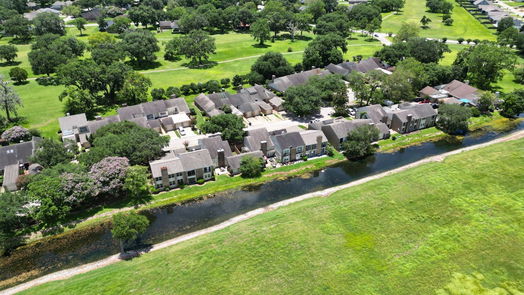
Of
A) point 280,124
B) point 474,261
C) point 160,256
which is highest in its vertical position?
point 280,124

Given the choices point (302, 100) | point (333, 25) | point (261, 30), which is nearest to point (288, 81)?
point (302, 100)

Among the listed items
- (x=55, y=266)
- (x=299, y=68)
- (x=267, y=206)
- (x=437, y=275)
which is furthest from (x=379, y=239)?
(x=299, y=68)

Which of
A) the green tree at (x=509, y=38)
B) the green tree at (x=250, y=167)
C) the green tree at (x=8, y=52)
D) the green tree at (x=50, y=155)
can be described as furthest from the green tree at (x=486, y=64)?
the green tree at (x=8, y=52)

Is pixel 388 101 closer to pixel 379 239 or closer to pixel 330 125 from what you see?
pixel 330 125

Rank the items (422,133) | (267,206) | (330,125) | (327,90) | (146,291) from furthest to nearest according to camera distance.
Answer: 1. (327,90)
2. (422,133)
3. (330,125)
4. (267,206)
5. (146,291)

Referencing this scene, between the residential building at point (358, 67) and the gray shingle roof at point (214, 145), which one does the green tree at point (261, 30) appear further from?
the gray shingle roof at point (214, 145)

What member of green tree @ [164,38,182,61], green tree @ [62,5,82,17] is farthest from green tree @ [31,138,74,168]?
green tree @ [62,5,82,17]

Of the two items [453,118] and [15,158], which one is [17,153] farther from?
[453,118]
